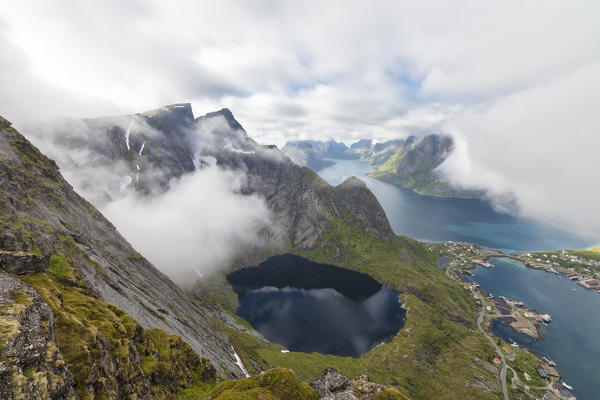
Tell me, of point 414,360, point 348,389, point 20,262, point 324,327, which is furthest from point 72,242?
point 414,360

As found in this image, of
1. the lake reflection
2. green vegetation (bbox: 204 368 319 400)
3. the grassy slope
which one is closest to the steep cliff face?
green vegetation (bbox: 204 368 319 400)

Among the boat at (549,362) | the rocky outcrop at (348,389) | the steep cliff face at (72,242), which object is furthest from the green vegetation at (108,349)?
the boat at (549,362)

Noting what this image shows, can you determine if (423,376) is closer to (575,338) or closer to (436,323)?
(436,323)

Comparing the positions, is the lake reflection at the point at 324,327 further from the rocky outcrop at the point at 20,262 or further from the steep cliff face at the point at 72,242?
the rocky outcrop at the point at 20,262

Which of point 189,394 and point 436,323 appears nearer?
point 189,394

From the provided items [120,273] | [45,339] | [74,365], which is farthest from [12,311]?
[120,273]
